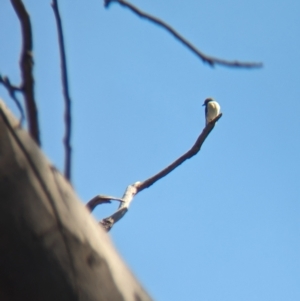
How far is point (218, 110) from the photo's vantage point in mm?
1425

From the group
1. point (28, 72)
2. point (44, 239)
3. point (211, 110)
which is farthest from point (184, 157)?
point (44, 239)

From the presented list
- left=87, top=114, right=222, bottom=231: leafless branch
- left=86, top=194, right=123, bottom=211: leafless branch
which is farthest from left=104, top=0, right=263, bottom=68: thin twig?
left=86, top=194, right=123, bottom=211: leafless branch

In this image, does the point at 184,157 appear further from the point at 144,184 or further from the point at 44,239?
the point at 44,239

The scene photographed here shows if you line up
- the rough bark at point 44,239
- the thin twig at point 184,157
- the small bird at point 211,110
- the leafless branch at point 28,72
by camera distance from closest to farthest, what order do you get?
the rough bark at point 44,239, the leafless branch at point 28,72, the thin twig at point 184,157, the small bird at point 211,110

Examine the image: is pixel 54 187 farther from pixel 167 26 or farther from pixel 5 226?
pixel 167 26

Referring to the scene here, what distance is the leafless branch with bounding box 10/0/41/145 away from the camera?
701mm

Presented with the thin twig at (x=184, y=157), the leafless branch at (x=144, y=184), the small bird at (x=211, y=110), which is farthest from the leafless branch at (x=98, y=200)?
the small bird at (x=211, y=110)

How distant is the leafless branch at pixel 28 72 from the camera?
701 mm

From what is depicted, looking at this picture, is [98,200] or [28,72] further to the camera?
[98,200]

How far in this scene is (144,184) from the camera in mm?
1611

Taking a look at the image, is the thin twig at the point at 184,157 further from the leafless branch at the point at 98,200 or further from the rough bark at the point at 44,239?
the rough bark at the point at 44,239

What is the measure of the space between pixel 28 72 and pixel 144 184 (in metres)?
0.91

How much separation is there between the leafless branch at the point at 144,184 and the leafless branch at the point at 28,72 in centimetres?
61

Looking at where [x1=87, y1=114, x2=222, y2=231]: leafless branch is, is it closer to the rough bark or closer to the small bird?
the small bird
